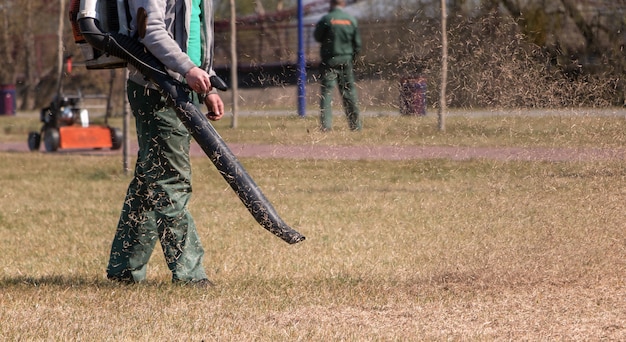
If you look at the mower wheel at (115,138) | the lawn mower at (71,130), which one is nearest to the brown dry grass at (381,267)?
the lawn mower at (71,130)

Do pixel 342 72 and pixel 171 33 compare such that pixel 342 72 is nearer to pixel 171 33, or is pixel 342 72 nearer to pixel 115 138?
pixel 171 33

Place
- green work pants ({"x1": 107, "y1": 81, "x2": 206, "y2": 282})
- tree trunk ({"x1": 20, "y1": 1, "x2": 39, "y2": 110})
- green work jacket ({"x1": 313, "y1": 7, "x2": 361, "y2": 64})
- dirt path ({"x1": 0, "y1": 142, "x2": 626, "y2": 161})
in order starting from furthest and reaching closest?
tree trunk ({"x1": 20, "y1": 1, "x2": 39, "y2": 110}), green work jacket ({"x1": 313, "y1": 7, "x2": 361, "y2": 64}), dirt path ({"x1": 0, "y1": 142, "x2": 626, "y2": 161}), green work pants ({"x1": 107, "y1": 81, "x2": 206, "y2": 282})

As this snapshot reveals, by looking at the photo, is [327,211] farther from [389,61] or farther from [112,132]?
[112,132]

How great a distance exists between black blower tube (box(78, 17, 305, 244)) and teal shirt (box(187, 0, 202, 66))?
0.85 feet

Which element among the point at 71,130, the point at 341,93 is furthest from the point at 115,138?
the point at 341,93

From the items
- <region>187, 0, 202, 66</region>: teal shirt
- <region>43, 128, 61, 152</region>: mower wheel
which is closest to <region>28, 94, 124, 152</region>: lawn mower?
<region>43, 128, 61, 152</region>: mower wheel

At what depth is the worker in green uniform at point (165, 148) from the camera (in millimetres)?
4805

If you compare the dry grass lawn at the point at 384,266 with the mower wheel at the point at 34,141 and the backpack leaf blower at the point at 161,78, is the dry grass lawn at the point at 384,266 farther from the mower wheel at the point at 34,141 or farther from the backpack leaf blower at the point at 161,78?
the mower wheel at the point at 34,141

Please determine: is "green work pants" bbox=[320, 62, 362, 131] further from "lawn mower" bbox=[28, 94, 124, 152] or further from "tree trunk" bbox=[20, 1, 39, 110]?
"tree trunk" bbox=[20, 1, 39, 110]

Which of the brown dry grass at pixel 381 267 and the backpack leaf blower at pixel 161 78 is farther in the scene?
the backpack leaf blower at pixel 161 78

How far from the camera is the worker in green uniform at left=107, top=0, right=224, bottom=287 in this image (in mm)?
4805

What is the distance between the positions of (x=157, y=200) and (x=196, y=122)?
0.64m

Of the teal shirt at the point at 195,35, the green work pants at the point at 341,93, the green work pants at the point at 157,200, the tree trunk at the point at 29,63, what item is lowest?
the tree trunk at the point at 29,63

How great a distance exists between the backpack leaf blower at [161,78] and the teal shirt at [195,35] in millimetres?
259
